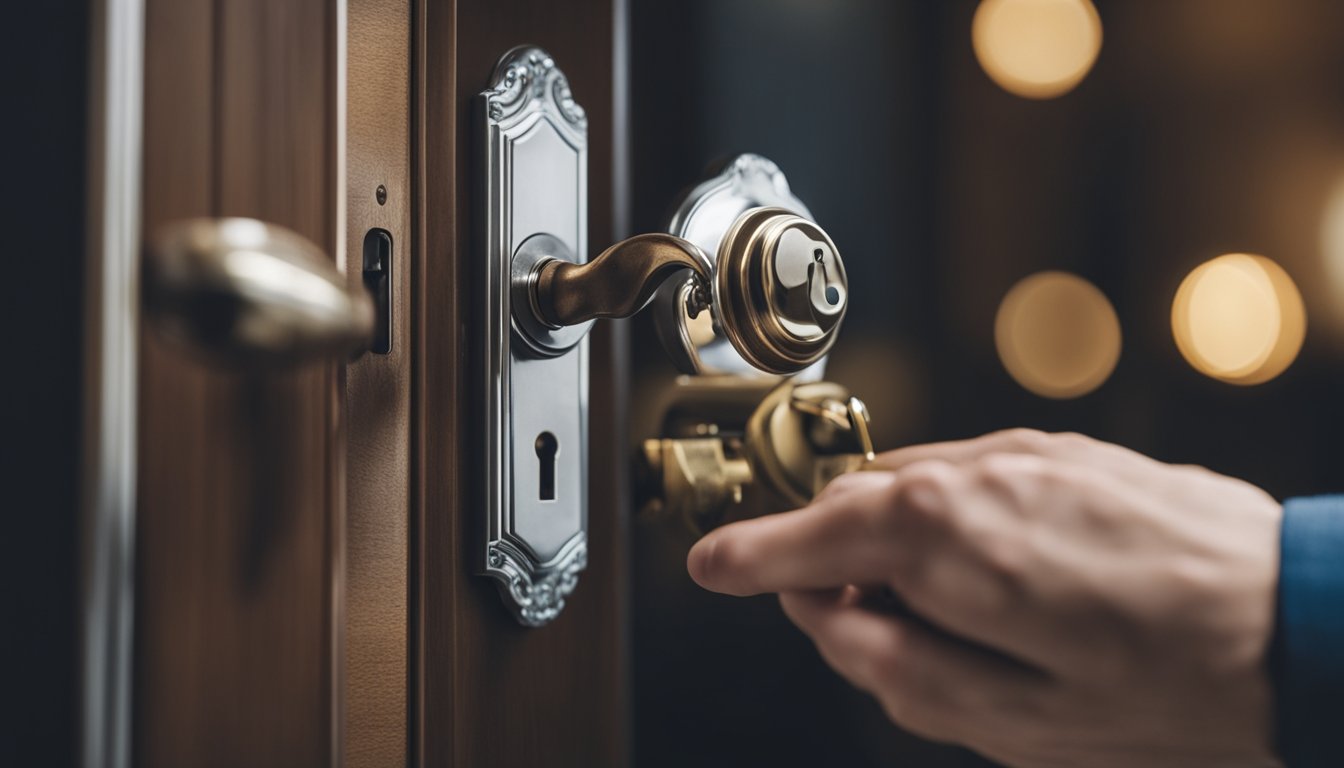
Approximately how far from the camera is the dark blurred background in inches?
21.0

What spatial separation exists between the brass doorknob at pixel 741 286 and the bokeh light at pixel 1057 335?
461 mm

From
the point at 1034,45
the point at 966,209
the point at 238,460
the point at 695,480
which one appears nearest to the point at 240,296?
the point at 238,460

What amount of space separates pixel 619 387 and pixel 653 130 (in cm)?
16

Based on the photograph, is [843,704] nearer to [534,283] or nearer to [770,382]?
[770,382]

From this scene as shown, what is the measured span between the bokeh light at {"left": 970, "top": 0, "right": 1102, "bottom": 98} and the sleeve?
1.94 feet

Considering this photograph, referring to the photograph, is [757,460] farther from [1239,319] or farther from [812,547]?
[1239,319]

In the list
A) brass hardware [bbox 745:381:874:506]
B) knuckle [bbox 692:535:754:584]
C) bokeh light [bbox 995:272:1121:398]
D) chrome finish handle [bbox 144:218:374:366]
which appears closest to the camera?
chrome finish handle [bbox 144:218:374:366]

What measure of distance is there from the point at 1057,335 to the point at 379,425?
Answer: 0.61m

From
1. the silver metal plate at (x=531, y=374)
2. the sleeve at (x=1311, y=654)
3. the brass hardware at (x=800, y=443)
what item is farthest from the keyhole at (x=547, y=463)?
the sleeve at (x=1311, y=654)

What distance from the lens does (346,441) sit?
313mm

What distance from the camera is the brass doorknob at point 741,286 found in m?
0.32

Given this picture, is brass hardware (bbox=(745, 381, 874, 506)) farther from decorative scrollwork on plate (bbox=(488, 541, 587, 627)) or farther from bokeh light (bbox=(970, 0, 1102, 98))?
bokeh light (bbox=(970, 0, 1102, 98))

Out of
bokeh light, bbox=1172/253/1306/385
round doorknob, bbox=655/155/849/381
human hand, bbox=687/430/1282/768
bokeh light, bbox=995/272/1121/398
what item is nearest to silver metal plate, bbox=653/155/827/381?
round doorknob, bbox=655/155/849/381

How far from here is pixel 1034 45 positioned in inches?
30.9
